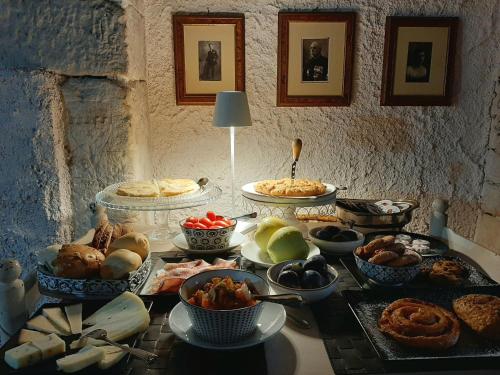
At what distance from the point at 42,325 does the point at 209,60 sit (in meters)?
1.39

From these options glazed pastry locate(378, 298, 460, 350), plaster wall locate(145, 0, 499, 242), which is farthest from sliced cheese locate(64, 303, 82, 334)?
plaster wall locate(145, 0, 499, 242)

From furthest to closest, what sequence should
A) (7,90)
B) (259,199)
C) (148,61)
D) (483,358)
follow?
(148,61)
(7,90)
(259,199)
(483,358)

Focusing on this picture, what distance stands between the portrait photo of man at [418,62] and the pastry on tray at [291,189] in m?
0.87

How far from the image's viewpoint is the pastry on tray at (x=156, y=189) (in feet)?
4.24

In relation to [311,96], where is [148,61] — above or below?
above

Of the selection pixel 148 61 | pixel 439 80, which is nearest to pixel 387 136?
pixel 439 80

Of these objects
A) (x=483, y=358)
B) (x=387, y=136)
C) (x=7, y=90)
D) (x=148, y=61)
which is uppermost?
(x=148, y=61)

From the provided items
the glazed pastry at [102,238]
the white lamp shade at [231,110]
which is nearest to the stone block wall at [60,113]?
the white lamp shade at [231,110]

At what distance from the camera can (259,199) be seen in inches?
52.0

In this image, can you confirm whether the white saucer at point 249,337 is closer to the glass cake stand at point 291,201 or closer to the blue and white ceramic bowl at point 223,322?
the blue and white ceramic bowl at point 223,322

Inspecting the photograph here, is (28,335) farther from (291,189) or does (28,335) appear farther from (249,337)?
(291,189)

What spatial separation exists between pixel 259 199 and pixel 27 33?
39.9 inches

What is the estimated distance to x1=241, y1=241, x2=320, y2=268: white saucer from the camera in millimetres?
1094

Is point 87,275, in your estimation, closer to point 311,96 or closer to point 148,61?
point 148,61
